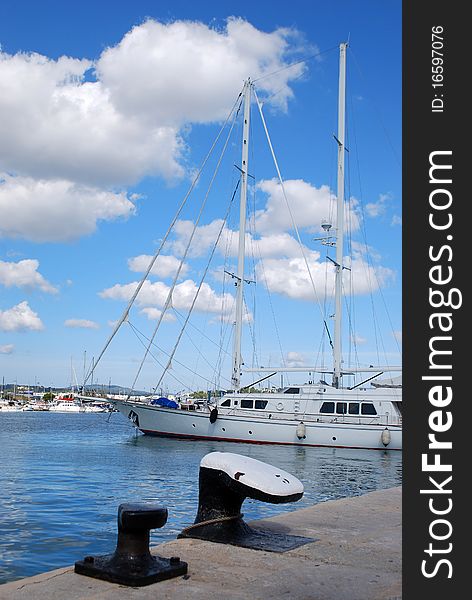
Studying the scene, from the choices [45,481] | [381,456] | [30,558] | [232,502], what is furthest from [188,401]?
[232,502]

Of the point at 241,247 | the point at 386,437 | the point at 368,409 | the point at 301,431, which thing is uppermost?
the point at 241,247

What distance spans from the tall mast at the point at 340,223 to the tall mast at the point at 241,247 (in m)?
5.96

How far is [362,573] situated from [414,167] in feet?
12.9

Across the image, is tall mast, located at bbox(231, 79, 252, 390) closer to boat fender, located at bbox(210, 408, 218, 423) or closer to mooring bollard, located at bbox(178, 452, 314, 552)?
boat fender, located at bbox(210, 408, 218, 423)

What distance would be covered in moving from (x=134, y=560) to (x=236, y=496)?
170 cm

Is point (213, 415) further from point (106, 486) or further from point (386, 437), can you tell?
point (106, 486)

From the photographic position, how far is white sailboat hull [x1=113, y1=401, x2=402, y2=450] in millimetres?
40188

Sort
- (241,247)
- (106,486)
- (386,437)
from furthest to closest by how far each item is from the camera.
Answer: (241,247)
(386,437)
(106,486)

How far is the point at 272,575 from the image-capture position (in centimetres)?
587

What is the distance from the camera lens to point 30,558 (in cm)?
1082

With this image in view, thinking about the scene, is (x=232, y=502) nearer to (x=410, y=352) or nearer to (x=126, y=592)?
(x=126, y=592)

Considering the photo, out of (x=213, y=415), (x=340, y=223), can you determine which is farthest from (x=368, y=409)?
(x=340, y=223)

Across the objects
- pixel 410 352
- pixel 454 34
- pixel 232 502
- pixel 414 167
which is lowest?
pixel 232 502

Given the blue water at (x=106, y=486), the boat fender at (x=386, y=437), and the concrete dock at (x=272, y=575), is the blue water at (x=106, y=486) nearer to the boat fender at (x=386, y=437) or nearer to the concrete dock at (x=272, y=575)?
the boat fender at (x=386, y=437)
